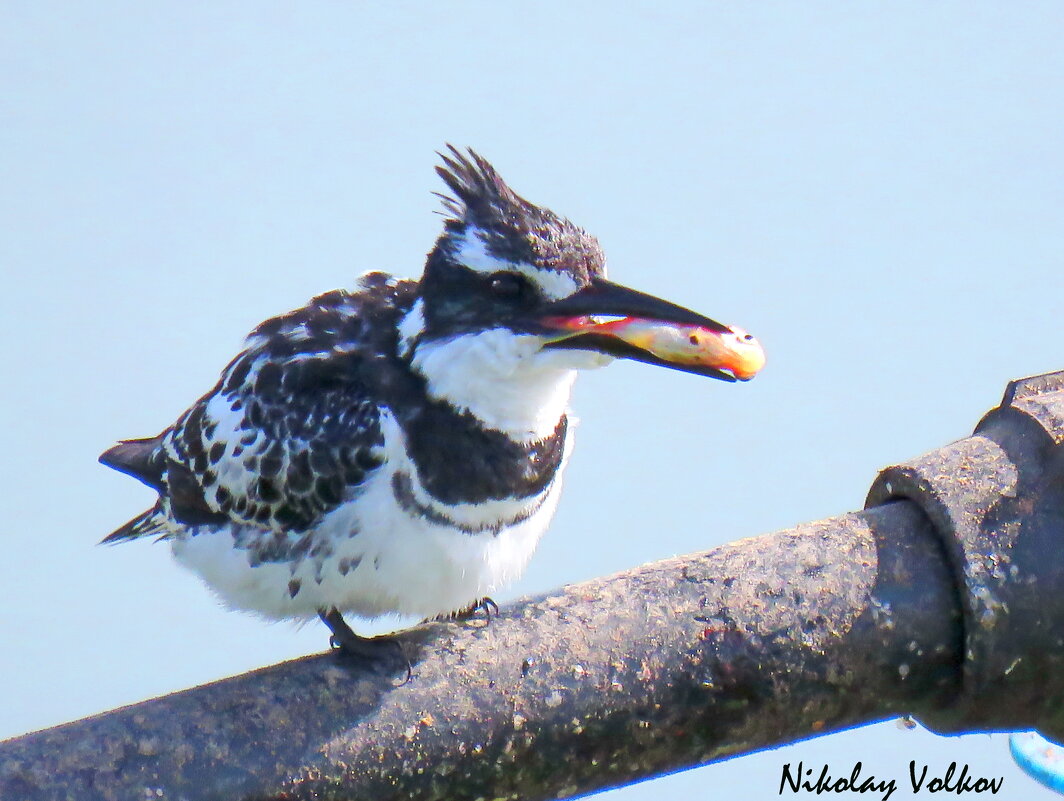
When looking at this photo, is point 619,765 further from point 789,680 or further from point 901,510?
point 901,510

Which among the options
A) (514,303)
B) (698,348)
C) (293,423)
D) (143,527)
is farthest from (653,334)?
(143,527)

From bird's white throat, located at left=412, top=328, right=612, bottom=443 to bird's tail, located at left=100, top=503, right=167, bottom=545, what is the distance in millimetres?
592

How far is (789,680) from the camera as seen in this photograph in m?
1.29

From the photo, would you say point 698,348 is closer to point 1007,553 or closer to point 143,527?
point 1007,553

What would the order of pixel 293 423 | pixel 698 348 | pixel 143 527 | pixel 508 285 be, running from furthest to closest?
pixel 143 527 < pixel 293 423 < pixel 508 285 < pixel 698 348

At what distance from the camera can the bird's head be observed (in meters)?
1.32

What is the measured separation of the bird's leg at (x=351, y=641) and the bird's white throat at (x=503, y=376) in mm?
285

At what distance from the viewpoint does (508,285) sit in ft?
4.70

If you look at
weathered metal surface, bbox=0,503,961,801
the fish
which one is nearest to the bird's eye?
the fish

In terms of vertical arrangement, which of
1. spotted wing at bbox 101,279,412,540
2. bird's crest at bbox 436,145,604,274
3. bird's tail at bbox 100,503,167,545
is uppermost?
bird's crest at bbox 436,145,604,274

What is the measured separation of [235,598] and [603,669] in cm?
60

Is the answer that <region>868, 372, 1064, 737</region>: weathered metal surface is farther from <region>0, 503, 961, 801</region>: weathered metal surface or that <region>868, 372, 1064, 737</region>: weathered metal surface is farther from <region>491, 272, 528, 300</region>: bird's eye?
<region>491, 272, 528, 300</region>: bird's eye

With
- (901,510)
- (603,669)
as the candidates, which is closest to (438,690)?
(603,669)

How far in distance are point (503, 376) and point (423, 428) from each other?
12 centimetres
